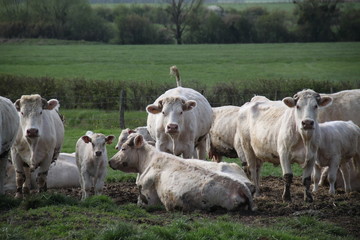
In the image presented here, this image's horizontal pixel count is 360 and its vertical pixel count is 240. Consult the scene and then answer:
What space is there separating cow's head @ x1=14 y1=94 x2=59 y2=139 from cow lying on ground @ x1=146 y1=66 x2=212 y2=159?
2.05 meters

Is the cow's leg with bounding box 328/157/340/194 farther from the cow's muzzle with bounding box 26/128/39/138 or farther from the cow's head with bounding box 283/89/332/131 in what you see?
the cow's muzzle with bounding box 26/128/39/138

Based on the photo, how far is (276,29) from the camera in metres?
78.1

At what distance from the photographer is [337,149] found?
1233 centimetres

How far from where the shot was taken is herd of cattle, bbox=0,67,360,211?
412 inches

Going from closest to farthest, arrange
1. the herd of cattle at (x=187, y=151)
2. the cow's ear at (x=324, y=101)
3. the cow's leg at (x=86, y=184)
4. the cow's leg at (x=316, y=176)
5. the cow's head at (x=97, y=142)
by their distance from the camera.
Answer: the herd of cattle at (x=187, y=151), the cow's ear at (x=324, y=101), the cow's head at (x=97, y=142), the cow's leg at (x=86, y=184), the cow's leg at (x=316, y=176)

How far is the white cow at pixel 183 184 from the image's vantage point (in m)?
10.1

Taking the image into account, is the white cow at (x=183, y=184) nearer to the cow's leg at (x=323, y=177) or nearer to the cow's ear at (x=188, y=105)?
the cow's ear at (x=188, y=105)

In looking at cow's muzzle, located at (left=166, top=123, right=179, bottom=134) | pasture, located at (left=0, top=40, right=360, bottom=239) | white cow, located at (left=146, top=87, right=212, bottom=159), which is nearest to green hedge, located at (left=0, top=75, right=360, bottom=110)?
pasture, located at (left=0, top=40, right=360, bottom=239)

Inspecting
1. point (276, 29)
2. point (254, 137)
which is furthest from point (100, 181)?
point (276, 29)

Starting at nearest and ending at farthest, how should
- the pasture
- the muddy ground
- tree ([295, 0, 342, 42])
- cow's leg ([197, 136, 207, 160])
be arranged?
the pasture < the muddy ground < cow's leg ([197, 136, 207, 160]) < tree ([295, 0, 342, 42])

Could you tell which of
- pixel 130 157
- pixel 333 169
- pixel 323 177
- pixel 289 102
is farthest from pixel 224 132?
pixel 130 157

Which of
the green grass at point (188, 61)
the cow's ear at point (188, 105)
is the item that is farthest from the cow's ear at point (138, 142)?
the green grass at point (188, 61)

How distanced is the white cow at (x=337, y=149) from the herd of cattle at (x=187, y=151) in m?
0.02

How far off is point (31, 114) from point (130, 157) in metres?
1.88
